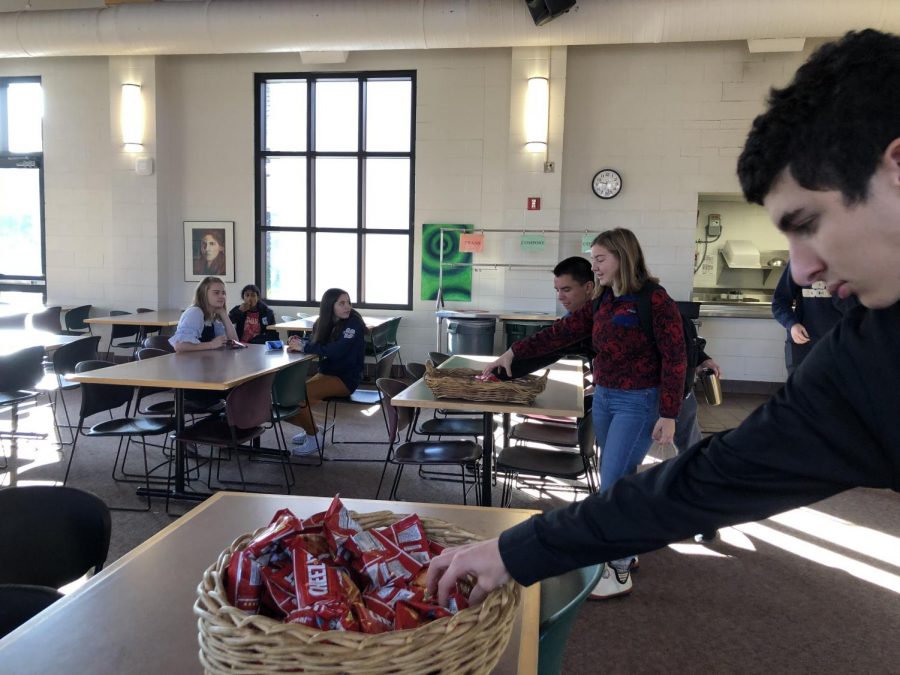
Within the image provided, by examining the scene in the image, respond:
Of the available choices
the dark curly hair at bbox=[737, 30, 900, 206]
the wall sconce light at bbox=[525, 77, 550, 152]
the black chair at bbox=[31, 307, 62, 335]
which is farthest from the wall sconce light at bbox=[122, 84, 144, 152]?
the dark curly hair at bbox=[737, 30, 900, 206]

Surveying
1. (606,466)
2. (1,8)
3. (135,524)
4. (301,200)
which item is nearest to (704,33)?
(301,200)

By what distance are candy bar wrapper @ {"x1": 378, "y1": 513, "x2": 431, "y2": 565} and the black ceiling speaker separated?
5997mm

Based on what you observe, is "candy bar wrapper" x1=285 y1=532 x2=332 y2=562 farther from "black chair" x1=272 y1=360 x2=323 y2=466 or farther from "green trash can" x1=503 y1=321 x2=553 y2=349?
"green trash can" x1=503 y1=321 x2=553 y2=349

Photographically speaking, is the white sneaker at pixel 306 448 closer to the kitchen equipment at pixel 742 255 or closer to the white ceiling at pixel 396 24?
the white ceiling at pixel 396 24

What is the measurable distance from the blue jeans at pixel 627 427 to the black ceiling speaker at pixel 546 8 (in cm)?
465

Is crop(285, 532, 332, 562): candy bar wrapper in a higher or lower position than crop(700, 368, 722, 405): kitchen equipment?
higher

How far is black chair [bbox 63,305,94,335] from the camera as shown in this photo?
7582mm

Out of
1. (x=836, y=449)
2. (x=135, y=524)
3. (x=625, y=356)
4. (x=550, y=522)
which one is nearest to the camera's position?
(x=836, y=449)

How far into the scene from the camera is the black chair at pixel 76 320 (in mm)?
7582

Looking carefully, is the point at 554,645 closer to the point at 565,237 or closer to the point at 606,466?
the point at 606,466

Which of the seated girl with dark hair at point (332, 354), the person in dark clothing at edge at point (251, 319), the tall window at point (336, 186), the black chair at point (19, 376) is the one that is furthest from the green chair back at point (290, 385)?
the tall window at point (336, 186)

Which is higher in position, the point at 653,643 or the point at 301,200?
the point at 301,200

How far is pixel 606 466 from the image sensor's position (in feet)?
8.68

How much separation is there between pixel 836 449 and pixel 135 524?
3.55 metres
